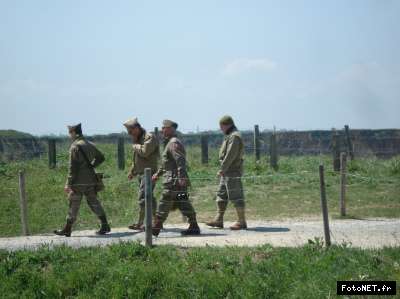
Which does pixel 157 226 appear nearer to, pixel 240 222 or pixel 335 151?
pixel 240 222

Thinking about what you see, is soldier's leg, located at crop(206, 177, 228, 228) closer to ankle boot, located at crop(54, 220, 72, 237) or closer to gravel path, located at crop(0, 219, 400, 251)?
gravel path, located at crop(0, 219, 400, 251)

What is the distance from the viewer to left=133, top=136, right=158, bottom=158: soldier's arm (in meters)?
11.0

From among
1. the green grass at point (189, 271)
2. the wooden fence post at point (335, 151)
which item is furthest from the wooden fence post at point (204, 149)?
the green grass at point (189, 271)

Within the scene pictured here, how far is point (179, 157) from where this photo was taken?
1042cm

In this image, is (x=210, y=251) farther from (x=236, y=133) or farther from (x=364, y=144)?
(x=364, y=144)

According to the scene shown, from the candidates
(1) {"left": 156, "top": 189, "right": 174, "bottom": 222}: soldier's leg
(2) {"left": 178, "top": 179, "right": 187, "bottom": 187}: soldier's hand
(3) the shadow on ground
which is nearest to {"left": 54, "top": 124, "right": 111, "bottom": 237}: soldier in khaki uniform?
(1) {"left": 156, "top": 189, "right": 174, "bottom": 222}: soldier's leg

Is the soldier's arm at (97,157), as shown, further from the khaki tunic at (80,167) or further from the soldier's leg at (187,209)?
the soldier's leg at (187,209)

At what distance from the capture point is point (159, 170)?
10930mm

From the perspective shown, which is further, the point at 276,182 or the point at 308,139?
the point at 308,139

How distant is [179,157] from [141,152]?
95cm

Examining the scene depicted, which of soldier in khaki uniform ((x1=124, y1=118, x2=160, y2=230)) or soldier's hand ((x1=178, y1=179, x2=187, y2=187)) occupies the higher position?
soldier in khaki uniform ((x1=124, y1=118, x2=160, y2=230))

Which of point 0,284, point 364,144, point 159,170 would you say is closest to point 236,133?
point 159,170

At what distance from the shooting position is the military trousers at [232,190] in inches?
434

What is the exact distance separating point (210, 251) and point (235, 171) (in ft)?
8.58
